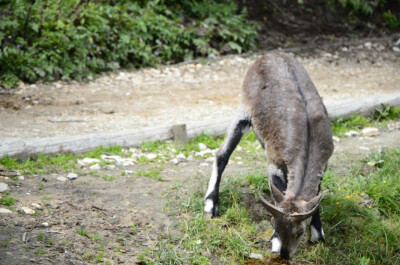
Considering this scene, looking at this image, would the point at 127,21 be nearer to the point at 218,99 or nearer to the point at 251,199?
the point at 218,99

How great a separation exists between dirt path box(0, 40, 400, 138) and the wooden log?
54 centimetres

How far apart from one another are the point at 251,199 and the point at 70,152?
283 cm

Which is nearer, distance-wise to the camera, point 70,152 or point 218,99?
point 70,152

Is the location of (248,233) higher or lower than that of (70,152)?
lower

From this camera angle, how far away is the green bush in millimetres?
10719

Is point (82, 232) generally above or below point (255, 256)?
above

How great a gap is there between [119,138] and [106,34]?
16.6ft

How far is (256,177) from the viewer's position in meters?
6.83

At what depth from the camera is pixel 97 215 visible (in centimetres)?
567

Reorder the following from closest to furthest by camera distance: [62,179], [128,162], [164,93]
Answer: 1. [62,179]
2. [128,162]
3. [164,93]

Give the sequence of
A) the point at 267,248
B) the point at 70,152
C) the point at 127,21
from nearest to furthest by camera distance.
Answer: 1. the point at 267,248
2. the point at 70,152
3. the point at 127,21

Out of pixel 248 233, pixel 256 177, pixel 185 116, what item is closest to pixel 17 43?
pixel 185 116

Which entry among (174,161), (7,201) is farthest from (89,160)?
(7,201)

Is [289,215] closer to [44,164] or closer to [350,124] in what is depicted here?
[44,164]
